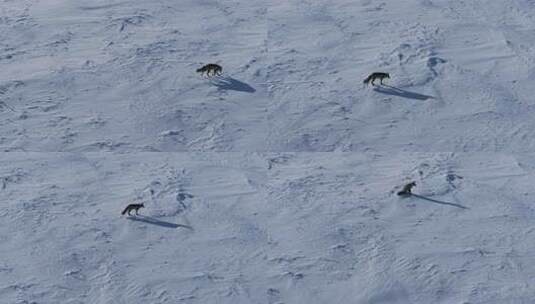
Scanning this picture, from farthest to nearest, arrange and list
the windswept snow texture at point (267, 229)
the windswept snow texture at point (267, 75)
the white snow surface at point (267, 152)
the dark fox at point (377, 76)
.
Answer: the dark fox at point (377, 76) < the windswept snow texture at point (267, 75) < the white snow surface at point (267, 152) < the windswept snow texture at point (267, 229)

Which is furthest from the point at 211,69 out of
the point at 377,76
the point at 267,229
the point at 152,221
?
the point at 267,229

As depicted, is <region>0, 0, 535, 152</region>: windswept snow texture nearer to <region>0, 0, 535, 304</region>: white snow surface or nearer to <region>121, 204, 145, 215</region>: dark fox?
<region>0, 0, 535, 304</region>: white snow surface

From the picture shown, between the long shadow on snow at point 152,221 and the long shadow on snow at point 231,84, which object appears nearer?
the long shadow on snow at point 152,221

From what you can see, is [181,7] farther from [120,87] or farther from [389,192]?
[389,192]

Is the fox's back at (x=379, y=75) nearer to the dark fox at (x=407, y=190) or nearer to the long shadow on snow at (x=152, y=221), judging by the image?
the dark fox at (x=407, y=190)

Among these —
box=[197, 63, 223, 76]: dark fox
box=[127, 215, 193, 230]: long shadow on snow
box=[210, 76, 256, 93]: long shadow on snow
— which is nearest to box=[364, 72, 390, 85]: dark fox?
box=[210, 76, 256, 93]: long shadow on snow

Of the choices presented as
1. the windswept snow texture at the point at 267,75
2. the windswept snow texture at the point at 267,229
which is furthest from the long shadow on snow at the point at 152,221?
the windswept snow texture at the point at 267,75
